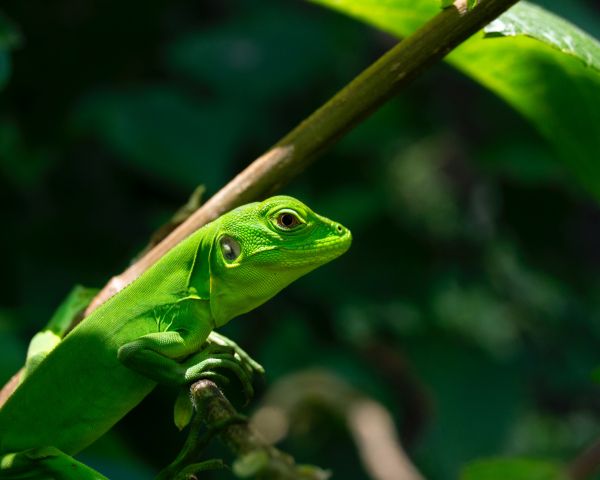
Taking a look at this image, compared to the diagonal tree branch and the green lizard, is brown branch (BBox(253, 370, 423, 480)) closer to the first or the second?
the green lizard

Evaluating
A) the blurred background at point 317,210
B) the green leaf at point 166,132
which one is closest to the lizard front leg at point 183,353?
the blurred background at point 317,210

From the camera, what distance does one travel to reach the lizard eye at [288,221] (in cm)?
241

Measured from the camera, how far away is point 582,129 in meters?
→ 2.31

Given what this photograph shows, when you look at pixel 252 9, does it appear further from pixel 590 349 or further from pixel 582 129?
pixel 582 129

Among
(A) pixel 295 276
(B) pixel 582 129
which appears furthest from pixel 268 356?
(B) pixel 582 129

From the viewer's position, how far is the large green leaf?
2.28m

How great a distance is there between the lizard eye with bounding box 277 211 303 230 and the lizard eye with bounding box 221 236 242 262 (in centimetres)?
12

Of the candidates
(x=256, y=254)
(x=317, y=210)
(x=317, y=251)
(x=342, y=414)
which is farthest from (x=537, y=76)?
(x=317, y=210)

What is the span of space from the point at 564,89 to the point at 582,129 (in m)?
0.11

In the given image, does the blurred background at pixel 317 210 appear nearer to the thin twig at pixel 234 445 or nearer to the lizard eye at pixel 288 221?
the lizard eye at pixel 288 221

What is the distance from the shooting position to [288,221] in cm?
244

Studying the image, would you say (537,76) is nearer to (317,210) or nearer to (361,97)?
(361,97)

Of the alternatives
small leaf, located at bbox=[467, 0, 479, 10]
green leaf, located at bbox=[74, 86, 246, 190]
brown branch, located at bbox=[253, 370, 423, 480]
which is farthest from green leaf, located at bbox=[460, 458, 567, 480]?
green leaf, located at bbox=[74, 86, 246, 190]

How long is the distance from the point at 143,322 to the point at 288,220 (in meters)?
0.44
